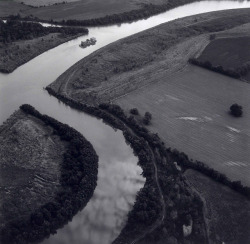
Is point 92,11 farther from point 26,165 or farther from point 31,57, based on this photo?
point 26,165

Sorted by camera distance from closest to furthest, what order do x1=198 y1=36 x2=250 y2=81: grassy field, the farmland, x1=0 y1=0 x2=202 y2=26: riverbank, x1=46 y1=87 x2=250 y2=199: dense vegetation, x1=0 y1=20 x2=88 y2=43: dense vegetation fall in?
x1=46 y1=87 x2=250 y2=199: dense vegetation
the farmland
x1=198 y1=36 x2=250 y2=81: grassy field
x1=0 y1=20 x2=88 y2=43: dense vegetation
x1=0 y1=0 x2=202 y2=26: riverbank

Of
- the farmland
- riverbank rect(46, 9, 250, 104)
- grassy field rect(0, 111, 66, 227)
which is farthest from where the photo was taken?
the farmland

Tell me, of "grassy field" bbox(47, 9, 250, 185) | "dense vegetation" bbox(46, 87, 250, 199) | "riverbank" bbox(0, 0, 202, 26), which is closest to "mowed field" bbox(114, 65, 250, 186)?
"grassy field" bbox(47, 9, 250, 185)

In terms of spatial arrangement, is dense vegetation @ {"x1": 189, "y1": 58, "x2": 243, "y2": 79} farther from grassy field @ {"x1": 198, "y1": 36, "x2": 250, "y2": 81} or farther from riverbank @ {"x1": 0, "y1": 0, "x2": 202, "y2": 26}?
riverbank @ {"x1": 0, "y1": 0, "x2": 202, "y2": 26}

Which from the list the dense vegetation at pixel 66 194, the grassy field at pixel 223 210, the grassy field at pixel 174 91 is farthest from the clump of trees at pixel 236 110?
the dense vegetation at pixel 66 194

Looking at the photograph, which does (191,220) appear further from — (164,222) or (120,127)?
(120,127)

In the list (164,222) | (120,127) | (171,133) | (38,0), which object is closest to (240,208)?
(164,222)
